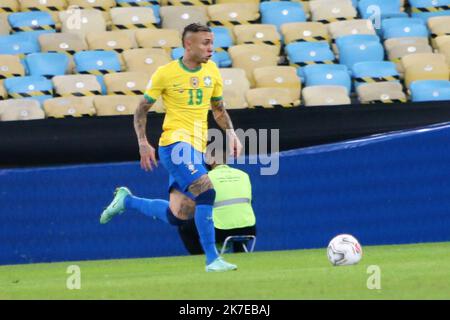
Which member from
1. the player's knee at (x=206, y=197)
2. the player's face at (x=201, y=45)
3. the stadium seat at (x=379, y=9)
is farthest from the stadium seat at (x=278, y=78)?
the player's knee at (x=206, y=197)

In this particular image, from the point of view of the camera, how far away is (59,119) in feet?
47.1

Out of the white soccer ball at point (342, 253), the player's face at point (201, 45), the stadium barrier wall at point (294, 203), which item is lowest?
the stadium barrier wall at point (294, 203)

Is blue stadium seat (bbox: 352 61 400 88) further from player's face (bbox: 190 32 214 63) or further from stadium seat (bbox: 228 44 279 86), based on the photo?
player's face (bbox: 190 32 214 63)

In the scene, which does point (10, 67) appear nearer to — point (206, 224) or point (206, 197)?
point (206, 197)

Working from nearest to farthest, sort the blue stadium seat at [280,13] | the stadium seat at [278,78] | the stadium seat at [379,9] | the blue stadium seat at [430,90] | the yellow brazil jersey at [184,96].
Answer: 1. the yellow brazil jersey at [184,96]
2. the blue stadium seat at [430,90]
3. the stadium seat at [278,78]
4. the blue stadium seat at [280,13]
5. the stadium seat at [379,9]

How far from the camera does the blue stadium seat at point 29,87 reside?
52.7 ft

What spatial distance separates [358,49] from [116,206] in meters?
5.25

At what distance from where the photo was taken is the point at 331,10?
18609 mm

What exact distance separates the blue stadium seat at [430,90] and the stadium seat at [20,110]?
4.38 meters

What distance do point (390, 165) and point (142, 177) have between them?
8.65 ft

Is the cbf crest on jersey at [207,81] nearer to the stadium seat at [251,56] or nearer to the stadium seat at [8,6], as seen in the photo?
the stadium seat at [251,56]

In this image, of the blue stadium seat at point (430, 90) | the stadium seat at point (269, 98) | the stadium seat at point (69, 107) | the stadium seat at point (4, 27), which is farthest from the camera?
the stadium seat at point (4, 27)

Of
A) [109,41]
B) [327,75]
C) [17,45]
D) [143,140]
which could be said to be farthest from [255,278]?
[17,45]

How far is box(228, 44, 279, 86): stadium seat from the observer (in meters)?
17.3
